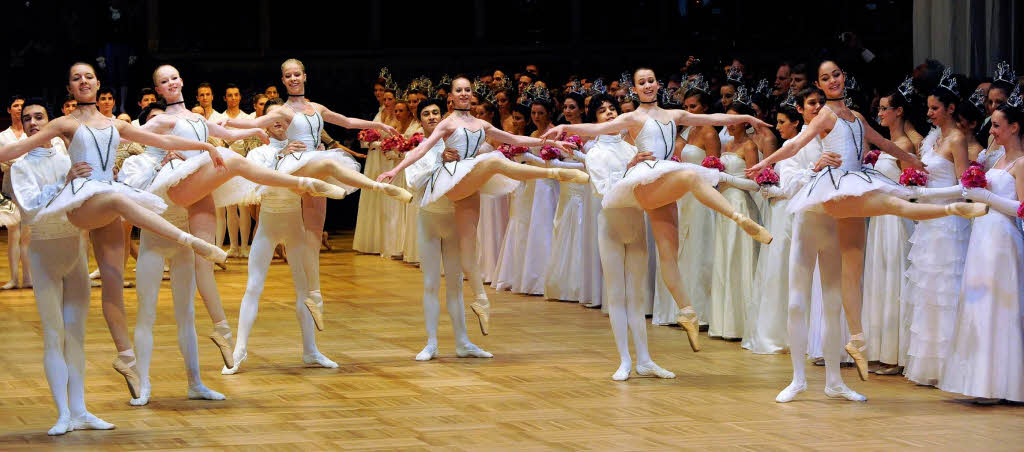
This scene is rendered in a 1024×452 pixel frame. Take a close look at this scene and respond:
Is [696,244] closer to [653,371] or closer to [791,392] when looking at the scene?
[653,371]

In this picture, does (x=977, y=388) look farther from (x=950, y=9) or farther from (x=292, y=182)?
(x=950, y=9)

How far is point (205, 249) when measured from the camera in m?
5.55

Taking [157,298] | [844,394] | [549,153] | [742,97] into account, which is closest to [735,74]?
[742,97]

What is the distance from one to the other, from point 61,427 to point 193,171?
4.41 feet

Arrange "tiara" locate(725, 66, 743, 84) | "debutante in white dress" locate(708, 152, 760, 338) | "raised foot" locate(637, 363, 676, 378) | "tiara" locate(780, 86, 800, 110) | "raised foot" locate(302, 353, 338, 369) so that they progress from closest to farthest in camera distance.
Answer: "raised foot" locate(637, 363, 676, 378), "raised foot" locate(302, 353, 338, 369), "tiara" locate(780, 86, 800, 110), "debutante in white dress" locate(708, 152, 760, 338), "tiara" locate(725, 66, 743, 84)

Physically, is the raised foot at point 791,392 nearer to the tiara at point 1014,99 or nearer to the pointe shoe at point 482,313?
the tiara at point 1014,99

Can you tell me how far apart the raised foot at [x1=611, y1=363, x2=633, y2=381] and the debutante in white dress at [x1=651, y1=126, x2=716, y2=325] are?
5.33 feet

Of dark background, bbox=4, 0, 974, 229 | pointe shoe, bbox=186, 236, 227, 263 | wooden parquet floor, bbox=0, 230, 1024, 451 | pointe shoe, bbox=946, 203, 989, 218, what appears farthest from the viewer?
dark background, bbox=4, 0, 974, 229

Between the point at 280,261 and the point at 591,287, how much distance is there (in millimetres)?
3944

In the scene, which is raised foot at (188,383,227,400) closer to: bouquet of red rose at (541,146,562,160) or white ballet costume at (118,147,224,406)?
white ballet costume at (118,147,224,406)

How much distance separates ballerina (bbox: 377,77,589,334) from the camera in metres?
7.05

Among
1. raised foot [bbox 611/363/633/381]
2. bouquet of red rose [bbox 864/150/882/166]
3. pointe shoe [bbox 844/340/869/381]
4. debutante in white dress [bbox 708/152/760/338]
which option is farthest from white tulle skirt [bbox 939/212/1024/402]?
debutante in white dress [bbox 708/152/760/338]

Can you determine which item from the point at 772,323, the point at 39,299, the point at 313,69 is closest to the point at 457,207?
the point at 772,323

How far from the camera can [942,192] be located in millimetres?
5664
